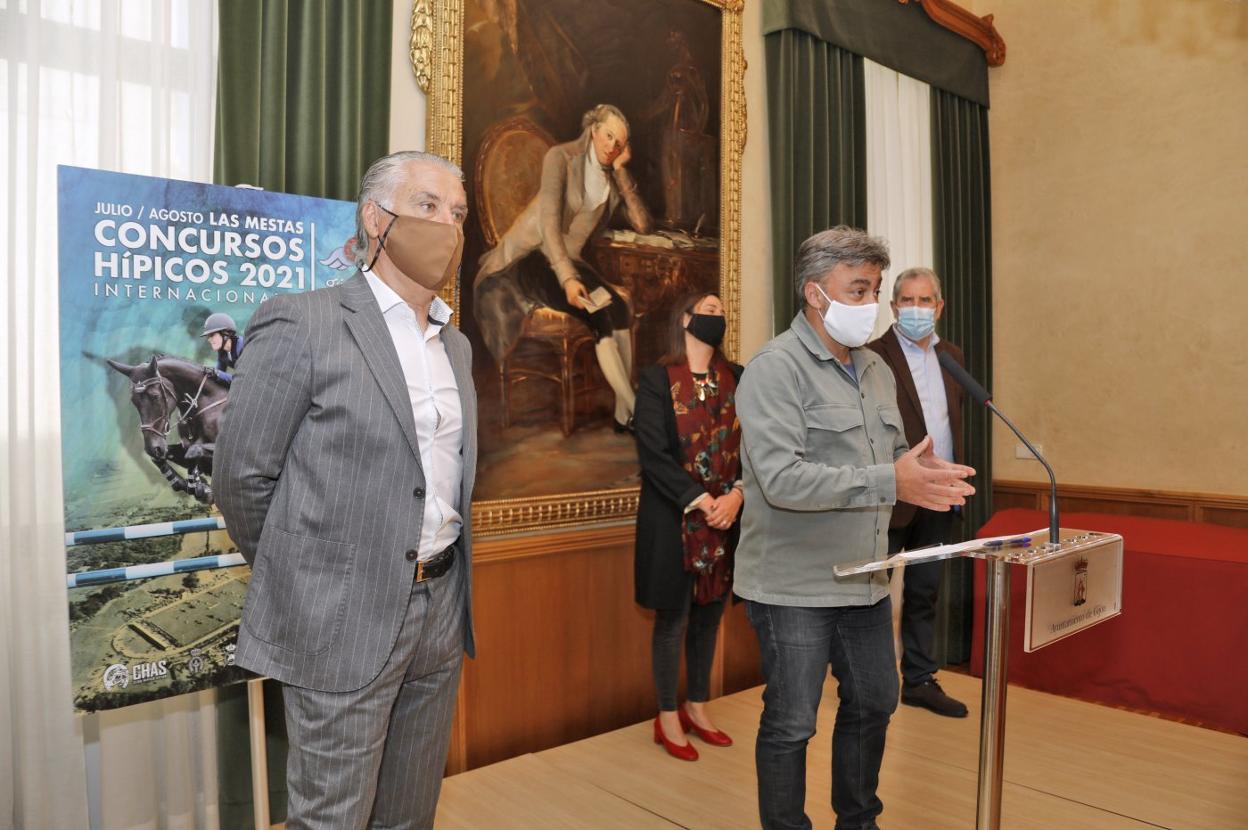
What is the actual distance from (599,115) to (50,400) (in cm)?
198

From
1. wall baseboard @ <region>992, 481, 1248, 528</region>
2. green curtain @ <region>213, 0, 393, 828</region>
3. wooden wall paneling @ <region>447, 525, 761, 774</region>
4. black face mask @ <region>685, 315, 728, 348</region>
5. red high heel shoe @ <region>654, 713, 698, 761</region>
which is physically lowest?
red high heel shoe @ <region>654, 713, 698, 761</region>

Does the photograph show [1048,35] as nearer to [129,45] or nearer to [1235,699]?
[1235,699]

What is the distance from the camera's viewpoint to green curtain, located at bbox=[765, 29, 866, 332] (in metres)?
3.81

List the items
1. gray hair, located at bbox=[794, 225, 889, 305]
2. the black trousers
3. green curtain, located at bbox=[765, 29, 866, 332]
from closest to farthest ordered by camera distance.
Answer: gray hair, located at bbox=[794, 225, 889, 305], the black trousers, green curtain, located at bbox=[765, 29, 866, 332]

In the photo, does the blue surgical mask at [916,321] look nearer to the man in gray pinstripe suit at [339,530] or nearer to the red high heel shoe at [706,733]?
the red high heel shoe at [706,733]

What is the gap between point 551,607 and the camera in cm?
315

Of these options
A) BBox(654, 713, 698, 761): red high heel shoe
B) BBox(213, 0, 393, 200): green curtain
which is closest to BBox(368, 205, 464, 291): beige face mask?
BBox(213, 0, 393, 200): green curtain

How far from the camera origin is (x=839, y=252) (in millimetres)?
1979

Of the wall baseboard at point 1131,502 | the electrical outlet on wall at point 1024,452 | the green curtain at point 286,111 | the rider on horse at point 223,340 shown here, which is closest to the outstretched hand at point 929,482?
the rider on horse at point 223,340

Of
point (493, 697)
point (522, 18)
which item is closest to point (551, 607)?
point (493, 697)

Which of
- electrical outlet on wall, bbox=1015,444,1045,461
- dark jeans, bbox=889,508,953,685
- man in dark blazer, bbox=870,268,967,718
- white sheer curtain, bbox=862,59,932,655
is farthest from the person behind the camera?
electrical outlet on wall, bbox=1015,444,1045,461

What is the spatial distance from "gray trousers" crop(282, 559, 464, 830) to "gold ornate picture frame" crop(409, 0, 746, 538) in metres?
1.36

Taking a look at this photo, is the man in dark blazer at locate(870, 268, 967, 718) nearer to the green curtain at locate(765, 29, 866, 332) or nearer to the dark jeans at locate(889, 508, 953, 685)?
the dark jeans at locate(889, 508, 953, 685)

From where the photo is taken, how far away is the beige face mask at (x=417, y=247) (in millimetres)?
1543
